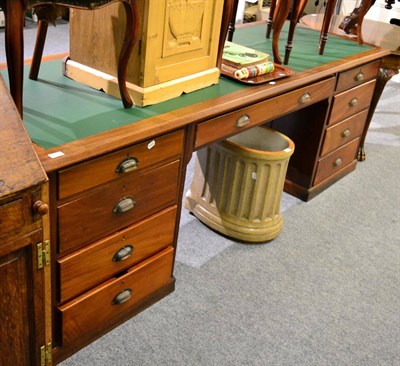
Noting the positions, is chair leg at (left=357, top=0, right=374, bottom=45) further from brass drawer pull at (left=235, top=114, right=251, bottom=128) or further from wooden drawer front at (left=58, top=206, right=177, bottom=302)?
wooden drawer front at (left=58, top=206, right=177, bottom=302)

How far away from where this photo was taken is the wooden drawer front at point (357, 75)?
266cm

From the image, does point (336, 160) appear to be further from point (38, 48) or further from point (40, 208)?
point (40, 208)

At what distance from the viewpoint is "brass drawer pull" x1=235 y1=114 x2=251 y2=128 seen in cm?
206

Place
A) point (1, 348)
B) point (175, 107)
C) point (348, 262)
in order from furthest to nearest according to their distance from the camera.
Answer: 1. point (348, 262)
2. point (175, 107)
3. point (1, 348)

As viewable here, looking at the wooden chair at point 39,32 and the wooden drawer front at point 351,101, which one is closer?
the wooden chair at point 39,32

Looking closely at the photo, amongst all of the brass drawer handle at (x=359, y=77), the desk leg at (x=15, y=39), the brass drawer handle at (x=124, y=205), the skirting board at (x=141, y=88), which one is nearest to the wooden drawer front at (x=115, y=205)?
the brass drawer handle at (x=124, y=205)

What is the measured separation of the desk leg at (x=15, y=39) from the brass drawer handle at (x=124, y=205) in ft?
1.40

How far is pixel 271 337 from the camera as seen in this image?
2006mm

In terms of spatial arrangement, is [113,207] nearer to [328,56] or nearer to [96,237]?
[96,237]

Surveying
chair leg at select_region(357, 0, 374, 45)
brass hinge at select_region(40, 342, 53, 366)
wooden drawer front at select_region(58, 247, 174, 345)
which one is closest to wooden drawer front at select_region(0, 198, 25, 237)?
brass hinge at select_region(40, 342, 53, 366)

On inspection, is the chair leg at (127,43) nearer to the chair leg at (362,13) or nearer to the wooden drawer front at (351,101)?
the wooden drawer front at (351,101)

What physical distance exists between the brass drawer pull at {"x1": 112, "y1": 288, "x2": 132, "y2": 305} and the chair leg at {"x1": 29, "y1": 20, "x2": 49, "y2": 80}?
0.83 m

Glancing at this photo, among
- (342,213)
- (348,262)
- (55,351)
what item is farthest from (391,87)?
(55,351)

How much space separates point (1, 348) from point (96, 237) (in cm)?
49
